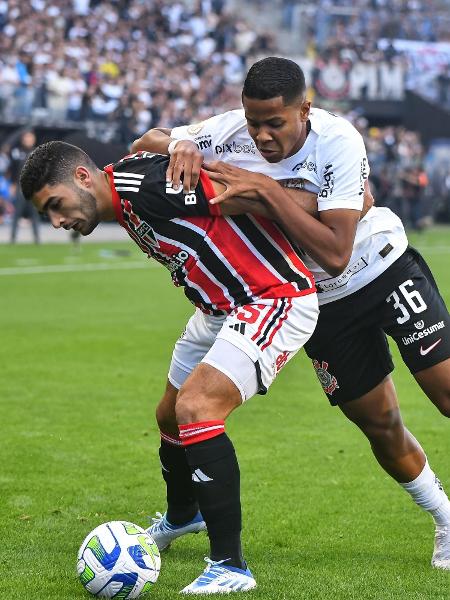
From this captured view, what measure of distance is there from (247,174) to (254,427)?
13.6 ft

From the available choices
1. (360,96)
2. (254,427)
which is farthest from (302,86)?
(360,96)

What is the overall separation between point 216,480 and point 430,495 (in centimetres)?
155

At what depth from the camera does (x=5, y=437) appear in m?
8.64

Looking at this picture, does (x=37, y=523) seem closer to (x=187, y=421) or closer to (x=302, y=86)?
(x=187, y=421)

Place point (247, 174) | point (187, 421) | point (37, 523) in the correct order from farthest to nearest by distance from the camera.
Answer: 1. point (37, 523)
2. point (247, 174)
3. point (187, 421)

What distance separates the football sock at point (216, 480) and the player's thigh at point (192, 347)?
783mm

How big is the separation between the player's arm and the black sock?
0.96 meters

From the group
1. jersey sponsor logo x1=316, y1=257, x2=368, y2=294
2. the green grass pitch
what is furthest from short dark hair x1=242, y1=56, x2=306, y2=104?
the green grass pitch

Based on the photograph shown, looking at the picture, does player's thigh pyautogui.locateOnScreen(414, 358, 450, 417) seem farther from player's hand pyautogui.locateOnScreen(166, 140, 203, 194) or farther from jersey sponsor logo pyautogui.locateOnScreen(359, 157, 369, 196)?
player's hand pyautogui.locateOnScreen(166, 140, 203, 194)

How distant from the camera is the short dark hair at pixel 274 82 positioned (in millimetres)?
5156

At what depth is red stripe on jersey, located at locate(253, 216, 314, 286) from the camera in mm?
5386

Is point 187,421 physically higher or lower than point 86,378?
higher

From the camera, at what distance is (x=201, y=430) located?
4.97m

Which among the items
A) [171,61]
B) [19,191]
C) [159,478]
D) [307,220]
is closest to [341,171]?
[307,220]
